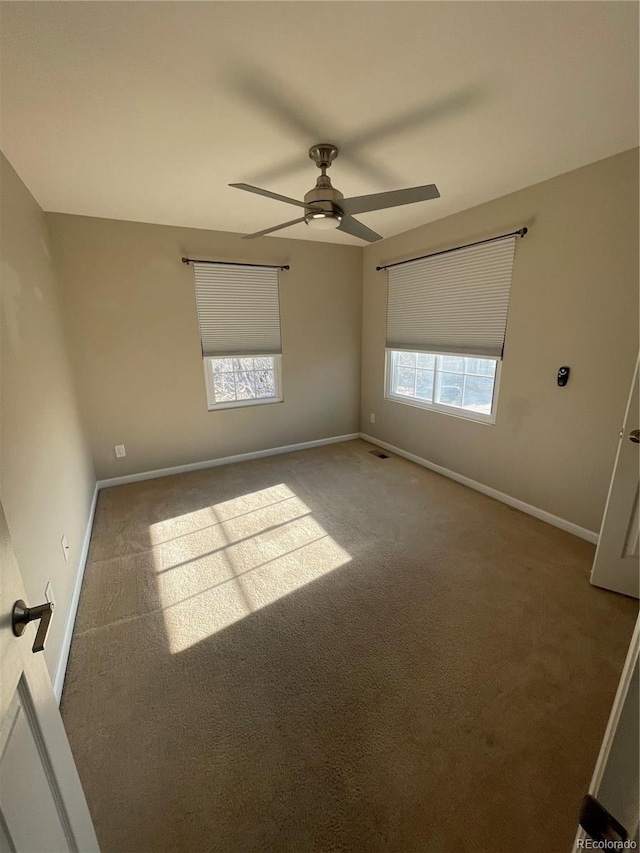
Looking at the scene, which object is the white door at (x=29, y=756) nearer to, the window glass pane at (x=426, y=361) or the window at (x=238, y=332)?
the window at (x=238, y=332)

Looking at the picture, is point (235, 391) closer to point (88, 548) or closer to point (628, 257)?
point (88, 548)

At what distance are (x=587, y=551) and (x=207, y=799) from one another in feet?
8.46

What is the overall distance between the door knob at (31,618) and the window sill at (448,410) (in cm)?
318

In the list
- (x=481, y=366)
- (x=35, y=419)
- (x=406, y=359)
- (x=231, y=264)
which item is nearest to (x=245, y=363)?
(x=231, y=264)

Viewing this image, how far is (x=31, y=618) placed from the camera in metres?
0.70

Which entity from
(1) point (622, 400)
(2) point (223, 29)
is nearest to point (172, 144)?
(2) point (223, 29)

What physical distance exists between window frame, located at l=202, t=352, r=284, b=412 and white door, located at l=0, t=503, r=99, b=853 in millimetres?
3119

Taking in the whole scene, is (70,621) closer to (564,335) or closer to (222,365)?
(222,365)

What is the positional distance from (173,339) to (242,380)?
843 millimetres

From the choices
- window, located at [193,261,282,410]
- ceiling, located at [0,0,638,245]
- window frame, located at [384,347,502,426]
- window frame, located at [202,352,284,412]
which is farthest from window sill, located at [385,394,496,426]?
ceiling, located at [0,0,638,245]

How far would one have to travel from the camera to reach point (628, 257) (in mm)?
2098

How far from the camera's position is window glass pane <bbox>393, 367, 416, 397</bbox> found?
394 centimetres

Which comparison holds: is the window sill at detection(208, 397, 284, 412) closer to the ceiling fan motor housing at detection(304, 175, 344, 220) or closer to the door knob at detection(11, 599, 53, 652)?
the ceiling fan motor housing at detection(304, 175, 344, 220)

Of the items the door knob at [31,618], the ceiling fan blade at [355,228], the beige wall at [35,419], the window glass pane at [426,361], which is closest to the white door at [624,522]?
the ceiling fan blade at [355,228]
